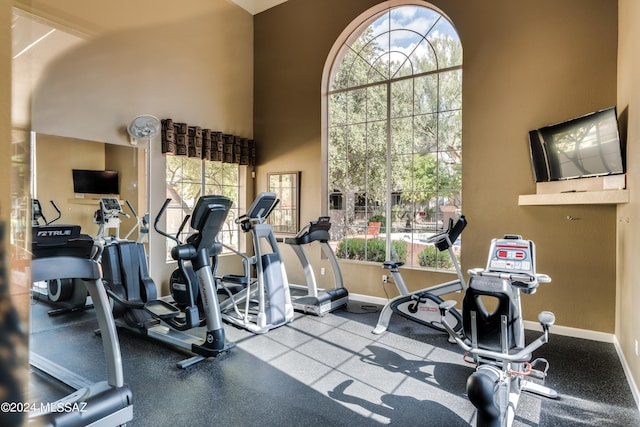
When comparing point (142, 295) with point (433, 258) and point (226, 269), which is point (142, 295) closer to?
point (226, 269)

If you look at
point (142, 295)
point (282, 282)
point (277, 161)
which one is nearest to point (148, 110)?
point (277, 161)

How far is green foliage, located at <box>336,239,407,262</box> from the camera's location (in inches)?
223

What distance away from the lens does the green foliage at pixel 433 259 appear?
5.22 m

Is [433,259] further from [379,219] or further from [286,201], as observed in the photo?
[286,201]

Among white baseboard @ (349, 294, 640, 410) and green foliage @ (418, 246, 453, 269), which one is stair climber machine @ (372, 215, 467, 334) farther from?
white baseboard @ (349, 294, 640, 410)

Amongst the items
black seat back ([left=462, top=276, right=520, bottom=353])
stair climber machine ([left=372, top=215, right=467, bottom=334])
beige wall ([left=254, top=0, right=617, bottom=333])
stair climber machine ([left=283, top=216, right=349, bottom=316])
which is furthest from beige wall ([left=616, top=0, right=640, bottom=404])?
stair climber machine ([left=283, top=216, right=349, bottom=316])

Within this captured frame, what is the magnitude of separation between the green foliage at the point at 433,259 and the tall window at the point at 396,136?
1cm

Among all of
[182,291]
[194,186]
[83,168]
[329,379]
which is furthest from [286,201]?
[329,379]

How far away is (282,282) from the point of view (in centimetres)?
467

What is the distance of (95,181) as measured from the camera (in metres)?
5.01

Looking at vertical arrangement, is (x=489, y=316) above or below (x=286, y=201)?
below

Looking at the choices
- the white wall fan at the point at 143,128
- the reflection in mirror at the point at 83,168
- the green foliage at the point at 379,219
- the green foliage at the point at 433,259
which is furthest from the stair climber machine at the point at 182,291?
the green foliage at the point at 433,259

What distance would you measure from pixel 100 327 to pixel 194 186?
A: 4076mm

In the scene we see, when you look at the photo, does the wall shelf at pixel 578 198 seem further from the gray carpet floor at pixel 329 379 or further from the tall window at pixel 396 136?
the gray carpet floor at pixel 329 379
